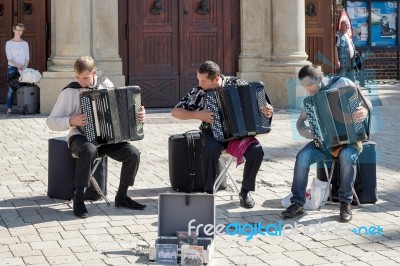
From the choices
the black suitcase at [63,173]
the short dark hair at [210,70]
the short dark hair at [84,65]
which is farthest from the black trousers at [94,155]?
the short dark hair at [210,70]

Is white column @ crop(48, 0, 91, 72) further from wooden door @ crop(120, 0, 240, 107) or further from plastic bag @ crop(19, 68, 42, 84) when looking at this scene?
wooden door @ crop(120, 0, 240, 107)

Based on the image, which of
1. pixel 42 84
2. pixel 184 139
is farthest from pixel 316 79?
pixel 42 84

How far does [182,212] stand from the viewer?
670 centimetres

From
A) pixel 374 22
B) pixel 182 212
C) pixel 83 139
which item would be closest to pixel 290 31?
pixel 374 22

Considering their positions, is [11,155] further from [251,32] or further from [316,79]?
[251,32]

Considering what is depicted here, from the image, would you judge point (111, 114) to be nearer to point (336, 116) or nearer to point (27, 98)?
point (336, 116)

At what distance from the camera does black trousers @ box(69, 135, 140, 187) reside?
8.02 m

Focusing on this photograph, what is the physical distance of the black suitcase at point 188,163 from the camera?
347 inches

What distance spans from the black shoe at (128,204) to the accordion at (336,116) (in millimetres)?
1710

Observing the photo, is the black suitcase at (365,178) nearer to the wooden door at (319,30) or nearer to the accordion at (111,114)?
the accordion at (111,114)

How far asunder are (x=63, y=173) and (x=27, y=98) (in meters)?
7.40

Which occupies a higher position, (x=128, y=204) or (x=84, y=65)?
(x=84, y=65)

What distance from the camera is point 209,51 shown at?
16.9 meters

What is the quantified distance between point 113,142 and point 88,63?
729 millimetres
